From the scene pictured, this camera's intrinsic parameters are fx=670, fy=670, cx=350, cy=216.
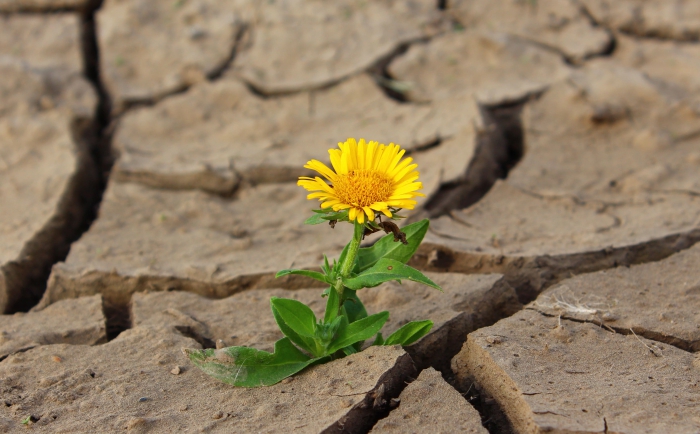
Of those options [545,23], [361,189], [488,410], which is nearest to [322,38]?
[545,23]

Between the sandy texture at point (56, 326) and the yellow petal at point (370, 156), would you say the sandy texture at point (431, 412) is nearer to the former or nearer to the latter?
the yellow petal at point (370, 156)

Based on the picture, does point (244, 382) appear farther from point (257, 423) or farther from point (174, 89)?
point (174, 89)

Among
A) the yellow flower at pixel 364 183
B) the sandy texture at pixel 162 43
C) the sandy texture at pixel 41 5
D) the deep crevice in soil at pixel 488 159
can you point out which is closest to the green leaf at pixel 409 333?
the yellow flower at pixel 364 183

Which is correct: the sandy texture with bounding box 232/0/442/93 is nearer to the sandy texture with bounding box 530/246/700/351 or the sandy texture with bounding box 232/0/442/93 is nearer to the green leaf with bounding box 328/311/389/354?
the sandy texture with bounding box 530/246/700/351

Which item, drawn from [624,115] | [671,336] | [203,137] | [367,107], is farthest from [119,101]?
[671,336]

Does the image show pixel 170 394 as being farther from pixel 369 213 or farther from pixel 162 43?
pixel 162 43

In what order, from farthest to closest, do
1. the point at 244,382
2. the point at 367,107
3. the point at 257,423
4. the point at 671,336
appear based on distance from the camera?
the point at 367,107 → the point at 671,336 → the point at 244,382 → the point at 257,423

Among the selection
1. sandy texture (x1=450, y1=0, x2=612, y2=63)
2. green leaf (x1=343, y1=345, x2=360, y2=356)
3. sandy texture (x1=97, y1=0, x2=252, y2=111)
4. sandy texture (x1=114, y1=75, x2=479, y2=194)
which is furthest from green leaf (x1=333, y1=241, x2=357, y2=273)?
sandy texture (x1=450, y1=0, x2=612, y2=63)
